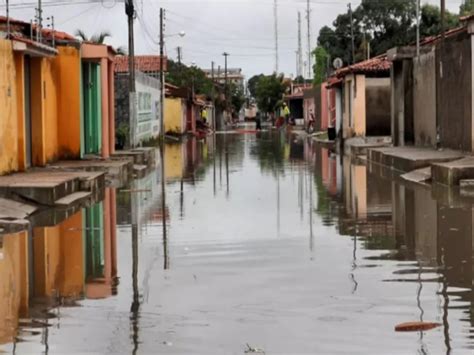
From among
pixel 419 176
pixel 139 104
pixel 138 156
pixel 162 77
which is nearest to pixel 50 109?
pixel 138 156

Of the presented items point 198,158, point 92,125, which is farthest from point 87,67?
point 198,158

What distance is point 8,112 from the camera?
22672 mm

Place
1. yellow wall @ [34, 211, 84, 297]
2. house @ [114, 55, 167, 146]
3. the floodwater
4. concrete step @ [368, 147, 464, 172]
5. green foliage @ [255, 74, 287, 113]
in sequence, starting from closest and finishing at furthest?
1. the floodwater
2. yellow wall @ [34, 211, 84, 297]
3. concrete step @ [368, 147, 464, 172]
4. house @ [114, 55, 167, 146]
5. green foliage @ [255, 74, 287, 113]

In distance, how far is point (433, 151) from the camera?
101ft

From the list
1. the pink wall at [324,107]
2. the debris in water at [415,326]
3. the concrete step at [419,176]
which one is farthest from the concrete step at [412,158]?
the pink wall at [324,107]

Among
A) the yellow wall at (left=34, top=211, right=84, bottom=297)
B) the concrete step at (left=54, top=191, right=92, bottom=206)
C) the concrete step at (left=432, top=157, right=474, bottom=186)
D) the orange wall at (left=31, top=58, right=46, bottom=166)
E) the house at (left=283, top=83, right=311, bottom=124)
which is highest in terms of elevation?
the house at (left=283, top=83, right=311, bottom=124)

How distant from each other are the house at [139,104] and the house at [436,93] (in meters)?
11.0

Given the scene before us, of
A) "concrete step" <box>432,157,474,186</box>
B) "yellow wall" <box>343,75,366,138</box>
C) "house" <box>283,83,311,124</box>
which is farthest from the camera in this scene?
"house" <box>283,83,311,124</box>

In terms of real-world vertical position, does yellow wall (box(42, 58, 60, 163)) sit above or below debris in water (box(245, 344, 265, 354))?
above

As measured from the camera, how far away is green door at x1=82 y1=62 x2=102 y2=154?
1276 inches

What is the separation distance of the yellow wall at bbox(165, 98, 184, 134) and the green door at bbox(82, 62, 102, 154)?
36791 millimetres

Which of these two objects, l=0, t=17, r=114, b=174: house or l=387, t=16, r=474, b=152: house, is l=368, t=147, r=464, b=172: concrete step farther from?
l=0, t=17, r=114, b=174: house

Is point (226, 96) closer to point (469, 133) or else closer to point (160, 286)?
point (469, 133)

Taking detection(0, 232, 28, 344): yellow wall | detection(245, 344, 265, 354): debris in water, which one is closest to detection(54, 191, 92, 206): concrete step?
detection(0, 232, 28, 344): yellow wall
